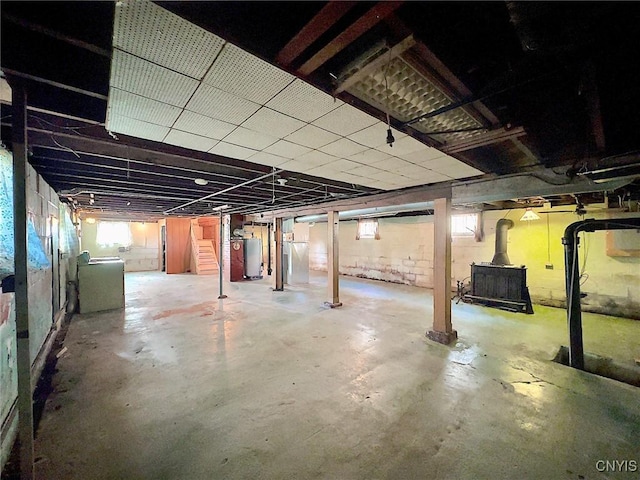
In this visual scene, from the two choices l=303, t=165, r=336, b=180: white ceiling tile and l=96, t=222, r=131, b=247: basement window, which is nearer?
l=303, t=165, r=336, b=180: white ceiling tile

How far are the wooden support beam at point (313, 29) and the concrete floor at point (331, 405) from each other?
87.9 inches

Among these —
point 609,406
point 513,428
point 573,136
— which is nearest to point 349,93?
point 573,136

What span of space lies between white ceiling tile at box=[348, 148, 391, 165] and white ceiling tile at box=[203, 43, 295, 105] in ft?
3.83

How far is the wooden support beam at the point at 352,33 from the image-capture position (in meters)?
0.94

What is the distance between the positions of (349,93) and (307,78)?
292mm

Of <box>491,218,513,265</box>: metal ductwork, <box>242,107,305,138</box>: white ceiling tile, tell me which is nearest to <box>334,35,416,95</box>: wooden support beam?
<box>242,107,305,138</box>: white ceiling tile

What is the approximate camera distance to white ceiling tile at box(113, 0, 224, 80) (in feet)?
3.11

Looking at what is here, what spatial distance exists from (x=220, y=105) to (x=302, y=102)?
1.66 ft

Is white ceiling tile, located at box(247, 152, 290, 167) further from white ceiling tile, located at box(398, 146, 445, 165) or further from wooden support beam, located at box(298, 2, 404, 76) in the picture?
wooden support beam, located at box(298, 2, 404, 76)

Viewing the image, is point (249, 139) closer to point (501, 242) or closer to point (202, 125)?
point (202, 125)

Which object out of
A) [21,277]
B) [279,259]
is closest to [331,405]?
[21,277]

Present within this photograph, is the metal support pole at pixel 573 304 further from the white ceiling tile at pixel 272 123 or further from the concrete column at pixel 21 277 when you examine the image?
the concrete column at pixel 21 277

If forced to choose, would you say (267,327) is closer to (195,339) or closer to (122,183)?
(195,339)

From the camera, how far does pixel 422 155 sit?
2477 millimetres
